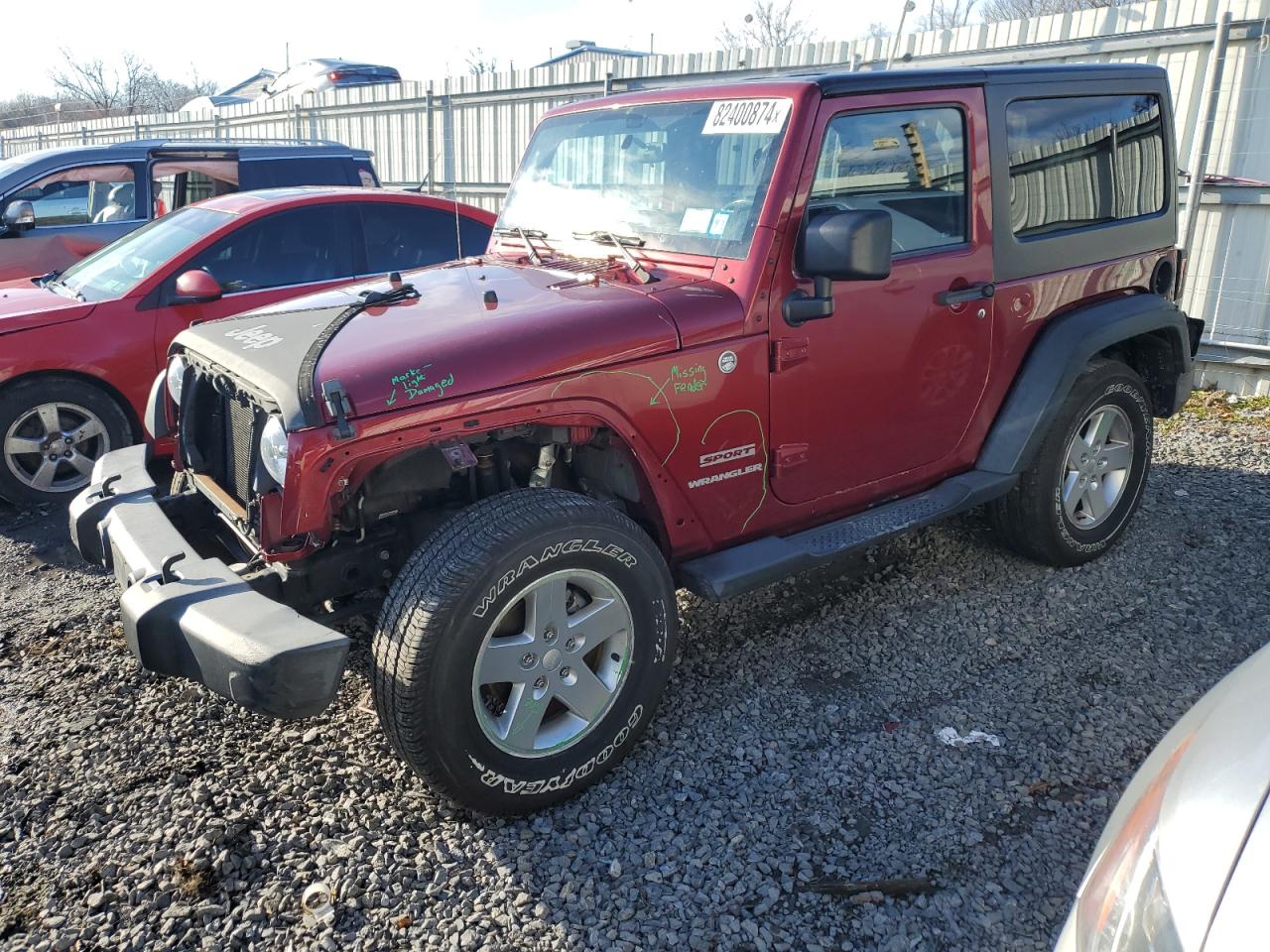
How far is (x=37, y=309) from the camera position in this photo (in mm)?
5289

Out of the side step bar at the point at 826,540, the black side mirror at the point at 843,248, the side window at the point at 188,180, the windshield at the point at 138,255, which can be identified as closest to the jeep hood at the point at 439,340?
the black side mirror at the point at 843,248

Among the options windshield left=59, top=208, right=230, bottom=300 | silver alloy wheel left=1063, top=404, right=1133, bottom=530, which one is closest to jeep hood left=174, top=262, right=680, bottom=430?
silver alloy wheel left=1063, top=404, right=1133, bottom=530

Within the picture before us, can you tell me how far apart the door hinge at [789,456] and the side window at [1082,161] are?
139 centimetres

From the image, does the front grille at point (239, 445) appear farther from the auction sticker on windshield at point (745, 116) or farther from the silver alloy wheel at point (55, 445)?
the silver alloy wheel at point (55, 445)

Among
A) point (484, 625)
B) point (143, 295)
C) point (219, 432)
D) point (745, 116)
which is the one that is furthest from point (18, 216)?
point (484, 625)

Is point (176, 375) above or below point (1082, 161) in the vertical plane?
below

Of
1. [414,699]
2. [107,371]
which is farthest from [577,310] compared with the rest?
[107,371]

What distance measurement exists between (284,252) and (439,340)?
3553 mm

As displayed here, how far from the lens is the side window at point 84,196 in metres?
7.41

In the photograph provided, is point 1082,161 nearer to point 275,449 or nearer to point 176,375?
point 275,449

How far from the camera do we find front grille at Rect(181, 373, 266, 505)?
10.3ft

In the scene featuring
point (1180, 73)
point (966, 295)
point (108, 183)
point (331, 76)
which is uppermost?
point (331, 76)

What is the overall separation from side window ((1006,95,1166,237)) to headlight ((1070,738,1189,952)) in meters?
2.82

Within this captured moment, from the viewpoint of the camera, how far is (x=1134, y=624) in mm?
4023
